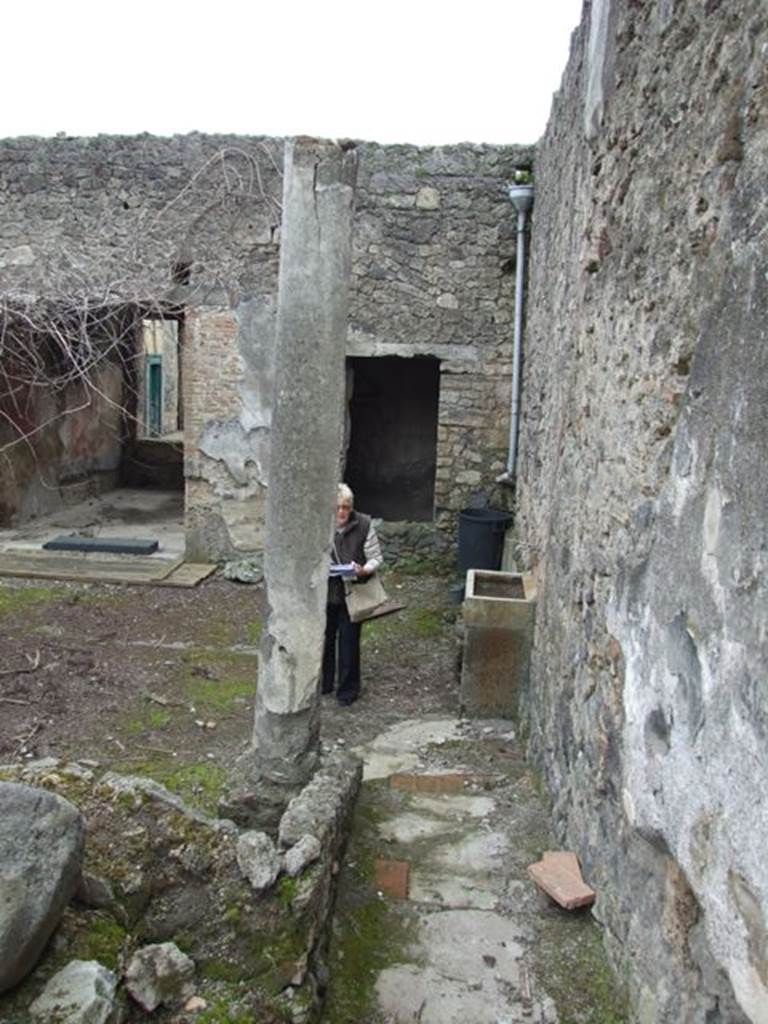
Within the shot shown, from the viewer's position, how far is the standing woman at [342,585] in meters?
5.68

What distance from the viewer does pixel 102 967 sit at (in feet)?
7.81

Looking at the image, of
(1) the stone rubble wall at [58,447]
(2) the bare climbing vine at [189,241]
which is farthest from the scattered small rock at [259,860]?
(1) the stone rubble wall at [58,447]

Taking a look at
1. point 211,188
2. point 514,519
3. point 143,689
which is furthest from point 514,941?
point 211,188

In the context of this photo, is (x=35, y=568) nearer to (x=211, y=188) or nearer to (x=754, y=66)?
(x=211, y=188)

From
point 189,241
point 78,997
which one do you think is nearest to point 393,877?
point 78,997

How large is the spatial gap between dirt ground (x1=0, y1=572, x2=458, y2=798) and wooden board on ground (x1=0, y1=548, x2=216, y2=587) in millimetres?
145

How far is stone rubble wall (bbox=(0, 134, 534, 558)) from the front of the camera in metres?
8.51

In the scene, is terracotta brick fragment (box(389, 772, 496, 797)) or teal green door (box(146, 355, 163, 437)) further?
teal green door (box(146, 355, 163, 437))

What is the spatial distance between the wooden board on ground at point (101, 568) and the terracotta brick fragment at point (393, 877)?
515 centimetres

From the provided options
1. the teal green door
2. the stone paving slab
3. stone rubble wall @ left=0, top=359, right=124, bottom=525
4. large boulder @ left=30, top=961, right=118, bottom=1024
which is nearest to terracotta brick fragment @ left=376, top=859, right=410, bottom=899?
the stone paving slab

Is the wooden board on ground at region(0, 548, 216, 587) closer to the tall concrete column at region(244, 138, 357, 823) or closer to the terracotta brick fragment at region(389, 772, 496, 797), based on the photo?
the terracotta brick fragment at region(389, 772, 496, 797)

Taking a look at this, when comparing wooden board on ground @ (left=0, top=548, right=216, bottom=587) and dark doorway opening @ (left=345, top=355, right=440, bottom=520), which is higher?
dark doorway opening @ (left=345, top=355, right=440, bottom=520)

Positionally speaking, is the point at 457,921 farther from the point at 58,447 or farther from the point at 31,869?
the point at 58,447

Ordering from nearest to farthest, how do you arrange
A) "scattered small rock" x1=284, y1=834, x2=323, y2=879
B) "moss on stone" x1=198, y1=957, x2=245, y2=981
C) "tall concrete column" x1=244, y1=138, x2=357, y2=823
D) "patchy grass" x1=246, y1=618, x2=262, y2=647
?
"moss on stone" x1=198, y1=957, x2=245, y2=981
"scattered small rock" x1=284, y1=834, x2=323, y2=879
"tall concrete column" x1=244, y1=138, x2=357, y2=823
"patchy grass" x1=246, y1=618, x2=262, y2=647
